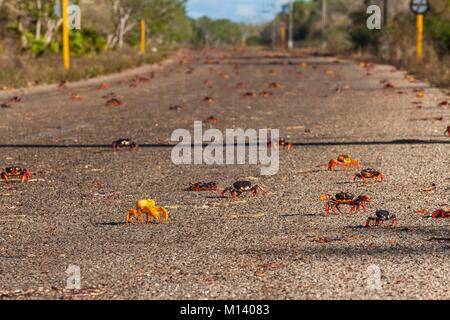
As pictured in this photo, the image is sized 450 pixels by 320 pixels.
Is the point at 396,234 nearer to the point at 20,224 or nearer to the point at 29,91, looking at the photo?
the point at 20,224

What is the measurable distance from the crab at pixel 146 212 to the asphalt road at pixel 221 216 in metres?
0.09

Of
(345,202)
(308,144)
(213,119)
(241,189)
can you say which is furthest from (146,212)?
(213,119)

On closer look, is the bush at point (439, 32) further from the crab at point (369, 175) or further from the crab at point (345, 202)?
the crab at point (345, 202)

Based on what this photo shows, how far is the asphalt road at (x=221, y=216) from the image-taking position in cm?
582

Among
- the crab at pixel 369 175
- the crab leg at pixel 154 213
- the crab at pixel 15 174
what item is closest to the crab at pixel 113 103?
the crab at pixel 15 174

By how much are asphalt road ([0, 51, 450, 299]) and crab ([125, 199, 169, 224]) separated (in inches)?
3.5

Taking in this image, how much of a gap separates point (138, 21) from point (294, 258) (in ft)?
267

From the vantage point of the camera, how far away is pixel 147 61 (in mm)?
49281

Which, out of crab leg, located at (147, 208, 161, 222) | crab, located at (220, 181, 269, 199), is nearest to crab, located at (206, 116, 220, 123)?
crab, located at (220, 181, 269, 199)

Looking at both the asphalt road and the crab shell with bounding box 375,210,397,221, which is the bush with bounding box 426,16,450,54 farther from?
the crab shell with bounding box 375,210,397,221

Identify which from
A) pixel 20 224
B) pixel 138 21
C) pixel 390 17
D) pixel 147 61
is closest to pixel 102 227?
pixel 20 224

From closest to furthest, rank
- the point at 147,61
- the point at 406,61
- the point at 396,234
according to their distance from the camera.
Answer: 1. the point at 396,234
2. the point at 406,61
3. the point at 147,61

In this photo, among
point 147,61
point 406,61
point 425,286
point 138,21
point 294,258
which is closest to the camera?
point 425,286

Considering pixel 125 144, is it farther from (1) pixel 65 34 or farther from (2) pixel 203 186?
(1) pixel 65 34
